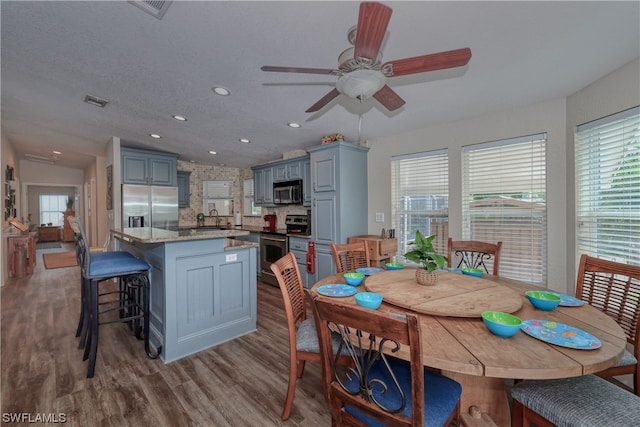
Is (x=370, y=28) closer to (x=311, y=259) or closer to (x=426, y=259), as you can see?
(x=426, y=259)

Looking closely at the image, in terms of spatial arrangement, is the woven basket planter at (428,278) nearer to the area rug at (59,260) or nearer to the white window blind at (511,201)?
the white window blind at (511,201)

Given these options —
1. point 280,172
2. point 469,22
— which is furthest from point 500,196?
point 280,172

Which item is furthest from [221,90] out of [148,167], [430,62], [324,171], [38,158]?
[38,158]

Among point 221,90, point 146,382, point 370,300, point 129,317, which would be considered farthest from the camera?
point 221,90

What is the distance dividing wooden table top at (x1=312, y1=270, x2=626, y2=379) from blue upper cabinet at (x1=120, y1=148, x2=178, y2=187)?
5358mm

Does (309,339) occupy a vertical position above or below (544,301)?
below

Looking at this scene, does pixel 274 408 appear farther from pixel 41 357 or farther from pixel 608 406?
pixel 41 357

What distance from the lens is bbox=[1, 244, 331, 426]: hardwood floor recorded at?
5.58 feet

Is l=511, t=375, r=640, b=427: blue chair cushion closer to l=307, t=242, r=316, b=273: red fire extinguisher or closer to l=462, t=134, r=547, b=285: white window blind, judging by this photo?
l=462, t=134, r=547, b=285: white window blind

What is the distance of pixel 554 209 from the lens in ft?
8.64

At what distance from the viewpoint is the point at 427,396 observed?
1.14m

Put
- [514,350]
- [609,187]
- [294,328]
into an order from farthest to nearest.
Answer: [609,187] < [294,328] < [514,350]

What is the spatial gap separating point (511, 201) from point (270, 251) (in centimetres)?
361

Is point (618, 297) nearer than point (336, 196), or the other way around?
point (618, 297)
